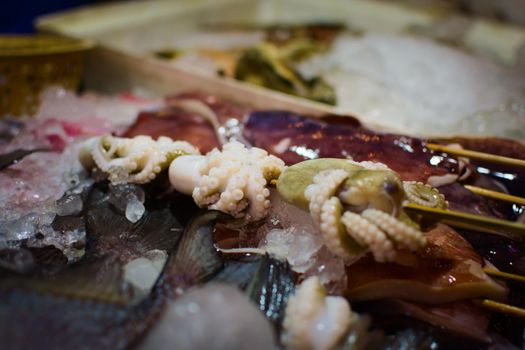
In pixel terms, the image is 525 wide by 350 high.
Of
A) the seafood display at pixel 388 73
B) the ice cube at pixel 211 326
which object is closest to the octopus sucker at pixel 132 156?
the ice cube at pixel 211 326

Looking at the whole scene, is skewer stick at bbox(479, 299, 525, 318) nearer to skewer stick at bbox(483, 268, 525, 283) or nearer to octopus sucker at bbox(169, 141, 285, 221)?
skewer stick at bbox(483, 268, 525, 283)

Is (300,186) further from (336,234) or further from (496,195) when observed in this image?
(496,195)

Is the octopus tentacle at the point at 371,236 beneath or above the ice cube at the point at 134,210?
above

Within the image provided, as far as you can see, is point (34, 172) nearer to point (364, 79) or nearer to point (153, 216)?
point (153, 216)

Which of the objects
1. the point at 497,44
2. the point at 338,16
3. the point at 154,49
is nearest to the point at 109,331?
the point at 154,49

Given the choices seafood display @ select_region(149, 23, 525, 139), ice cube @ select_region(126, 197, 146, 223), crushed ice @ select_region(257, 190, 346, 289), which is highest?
crushed ice @ select_region(257, 190, 346, 289)

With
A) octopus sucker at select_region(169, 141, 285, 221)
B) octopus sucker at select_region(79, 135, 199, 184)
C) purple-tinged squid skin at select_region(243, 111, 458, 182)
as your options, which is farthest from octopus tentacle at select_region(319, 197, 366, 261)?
octopus sucker at select_region(79, 135, 199, 184)

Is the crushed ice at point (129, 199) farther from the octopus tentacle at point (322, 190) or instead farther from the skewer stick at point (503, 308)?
the skewer stick at point (503, 308)
